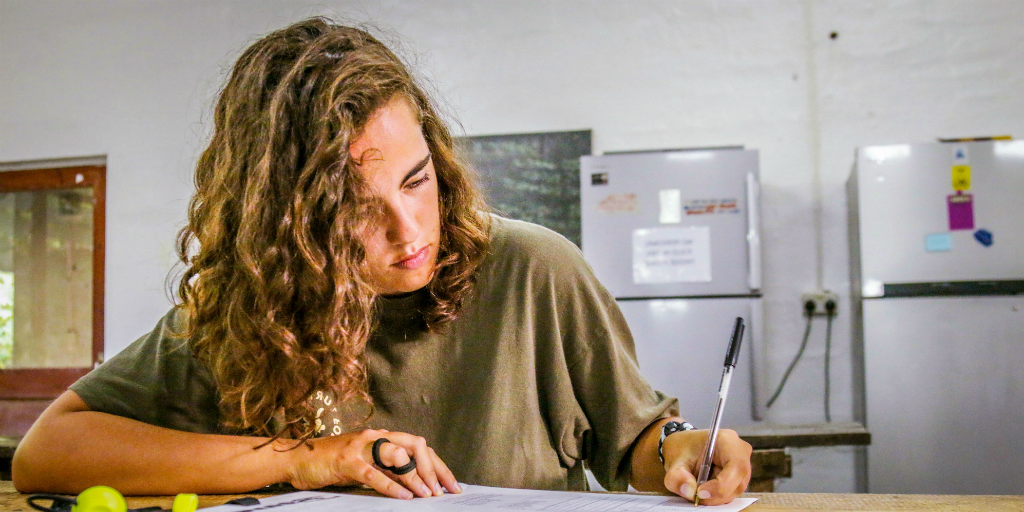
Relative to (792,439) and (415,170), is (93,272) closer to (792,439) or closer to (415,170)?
(792,439)

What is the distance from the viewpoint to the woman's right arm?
80 centimetres

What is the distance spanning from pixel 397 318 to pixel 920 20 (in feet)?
11.0

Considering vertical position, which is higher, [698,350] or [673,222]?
[673,222]

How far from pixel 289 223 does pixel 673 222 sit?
2.49 m

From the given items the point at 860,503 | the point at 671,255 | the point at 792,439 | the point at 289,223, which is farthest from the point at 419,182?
the point at 671,255

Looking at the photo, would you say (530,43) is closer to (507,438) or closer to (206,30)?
(206,30)

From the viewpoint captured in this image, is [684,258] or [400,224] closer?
[400,224]

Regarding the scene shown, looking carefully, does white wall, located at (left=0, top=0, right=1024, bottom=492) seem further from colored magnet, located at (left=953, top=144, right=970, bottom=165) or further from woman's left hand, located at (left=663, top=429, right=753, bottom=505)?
woman's left hand, located at (left=663, top=429, right=753, bottom=505)

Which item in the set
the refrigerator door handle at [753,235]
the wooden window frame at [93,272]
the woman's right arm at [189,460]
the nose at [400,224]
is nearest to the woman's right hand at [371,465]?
the woman's right arm at [189,460]

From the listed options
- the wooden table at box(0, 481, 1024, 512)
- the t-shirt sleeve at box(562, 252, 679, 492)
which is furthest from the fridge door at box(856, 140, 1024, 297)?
the wooden table at box(0, 481, 1024, 512)

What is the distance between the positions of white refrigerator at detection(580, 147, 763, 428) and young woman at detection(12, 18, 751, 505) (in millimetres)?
2091

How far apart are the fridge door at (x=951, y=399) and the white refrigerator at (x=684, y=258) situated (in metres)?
0.51

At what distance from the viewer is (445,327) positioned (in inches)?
Answer: 38.7

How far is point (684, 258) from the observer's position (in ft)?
10.2
